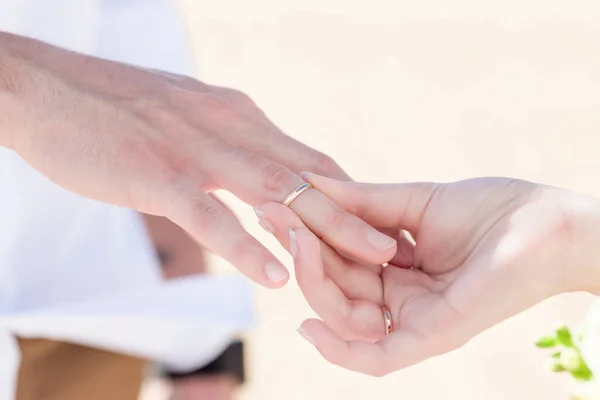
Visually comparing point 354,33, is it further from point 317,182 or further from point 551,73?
point 317,182

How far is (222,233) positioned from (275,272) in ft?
0.26

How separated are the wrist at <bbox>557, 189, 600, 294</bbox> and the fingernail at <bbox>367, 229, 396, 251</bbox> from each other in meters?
0.18

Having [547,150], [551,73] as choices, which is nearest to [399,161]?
[547,150]

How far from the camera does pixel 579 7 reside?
2594 mm

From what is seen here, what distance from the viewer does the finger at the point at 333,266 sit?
753 millimetres

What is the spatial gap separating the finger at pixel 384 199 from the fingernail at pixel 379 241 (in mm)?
61

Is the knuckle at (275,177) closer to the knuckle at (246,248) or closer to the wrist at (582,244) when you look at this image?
the knuckle at (246,248)

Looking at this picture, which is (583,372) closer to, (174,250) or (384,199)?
(384,199)

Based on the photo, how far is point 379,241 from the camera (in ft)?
2.45

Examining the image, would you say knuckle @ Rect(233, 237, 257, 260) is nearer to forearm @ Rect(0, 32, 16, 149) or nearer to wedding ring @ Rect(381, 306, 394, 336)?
wedding ring @ Rect(381, 306, 394, 336)

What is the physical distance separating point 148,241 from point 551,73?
5.23ft

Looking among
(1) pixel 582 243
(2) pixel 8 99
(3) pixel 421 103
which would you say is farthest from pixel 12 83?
(3) pixel 421 103

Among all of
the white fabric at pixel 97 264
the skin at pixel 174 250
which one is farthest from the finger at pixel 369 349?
the skin at pixel 174 250

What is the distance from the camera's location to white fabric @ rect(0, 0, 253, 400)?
1.04m
